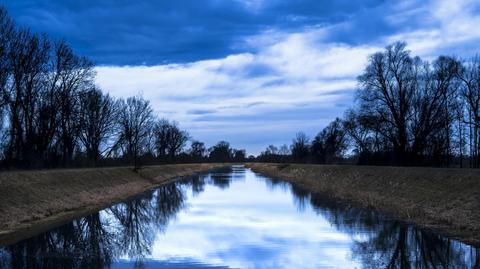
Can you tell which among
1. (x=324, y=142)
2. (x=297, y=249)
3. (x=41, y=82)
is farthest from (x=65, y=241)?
(x=324, y=142)

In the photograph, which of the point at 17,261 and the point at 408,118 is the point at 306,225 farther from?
the point at 408,118

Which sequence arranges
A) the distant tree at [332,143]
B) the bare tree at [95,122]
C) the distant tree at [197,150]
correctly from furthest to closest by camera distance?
the distant tree at [197,150] → the distant tree at [332,143] → the bare tree at [95,122]

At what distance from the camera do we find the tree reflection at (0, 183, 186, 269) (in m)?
14.6

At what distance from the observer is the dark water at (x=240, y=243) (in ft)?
47.5

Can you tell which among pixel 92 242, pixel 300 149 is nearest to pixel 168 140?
pixel 300 149

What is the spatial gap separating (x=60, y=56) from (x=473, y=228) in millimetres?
54279

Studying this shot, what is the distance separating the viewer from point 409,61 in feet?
203

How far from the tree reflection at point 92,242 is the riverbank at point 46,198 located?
3.67ft

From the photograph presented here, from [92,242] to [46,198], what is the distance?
10784 mm

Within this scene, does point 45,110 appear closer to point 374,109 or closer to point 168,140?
point 374,109

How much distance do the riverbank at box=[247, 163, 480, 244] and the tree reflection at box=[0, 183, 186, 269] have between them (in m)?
11.5

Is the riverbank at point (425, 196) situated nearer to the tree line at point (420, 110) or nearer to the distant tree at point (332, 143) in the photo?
the tree line at point (420, 110)

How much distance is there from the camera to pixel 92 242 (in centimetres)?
1891

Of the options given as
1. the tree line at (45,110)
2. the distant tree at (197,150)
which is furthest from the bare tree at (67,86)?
the distant tree at (197,150)
